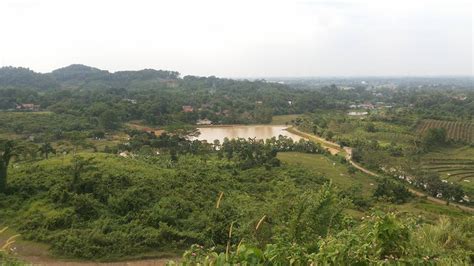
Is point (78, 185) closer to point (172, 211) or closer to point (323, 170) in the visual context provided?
point (172, 211)

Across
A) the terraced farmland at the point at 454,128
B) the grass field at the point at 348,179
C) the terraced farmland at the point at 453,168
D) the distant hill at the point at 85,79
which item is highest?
the distant hill at the point at 85,79

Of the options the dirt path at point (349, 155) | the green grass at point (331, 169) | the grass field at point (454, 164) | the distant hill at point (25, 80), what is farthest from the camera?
the distant hill at point (25, 80)

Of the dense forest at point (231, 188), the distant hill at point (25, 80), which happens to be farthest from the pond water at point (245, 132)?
the distant hill at point (25, 80)

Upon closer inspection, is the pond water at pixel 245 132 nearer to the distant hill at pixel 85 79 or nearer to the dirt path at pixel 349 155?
the dirt path at pixel 349 155

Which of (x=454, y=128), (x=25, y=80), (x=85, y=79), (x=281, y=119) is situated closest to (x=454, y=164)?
(x=454, y=128)

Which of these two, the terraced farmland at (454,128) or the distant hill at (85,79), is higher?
the distant hill at (85,79)

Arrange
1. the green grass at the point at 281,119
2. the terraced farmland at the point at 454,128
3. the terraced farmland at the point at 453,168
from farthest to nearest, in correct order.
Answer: the green grass at the point at 281,119 < the terraced farmland at the point at 454,128 < the terraced farmland at the point at 453,168

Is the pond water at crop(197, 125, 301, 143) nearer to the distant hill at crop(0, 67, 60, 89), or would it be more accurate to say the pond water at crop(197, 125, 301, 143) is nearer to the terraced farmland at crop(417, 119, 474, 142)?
the terraced farmland at crop(417, 119, 474, 142)
